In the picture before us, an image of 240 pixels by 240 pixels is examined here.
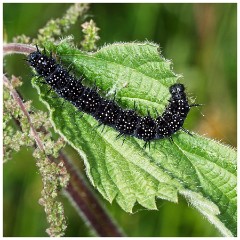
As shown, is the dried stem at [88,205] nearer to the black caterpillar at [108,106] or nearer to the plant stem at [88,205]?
the plant stem at [88,205]

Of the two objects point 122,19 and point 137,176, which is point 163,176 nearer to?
point 137,176

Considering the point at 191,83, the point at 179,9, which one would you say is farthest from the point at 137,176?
the point at 179,9

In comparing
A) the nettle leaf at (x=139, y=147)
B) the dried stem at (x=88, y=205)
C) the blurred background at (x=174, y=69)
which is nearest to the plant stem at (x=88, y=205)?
the dried stem at (x=88, y=205)

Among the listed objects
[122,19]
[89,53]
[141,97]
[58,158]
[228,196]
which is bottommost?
[228,196]

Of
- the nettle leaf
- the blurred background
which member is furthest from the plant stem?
the blurred background

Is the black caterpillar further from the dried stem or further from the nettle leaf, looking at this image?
the dried stem
